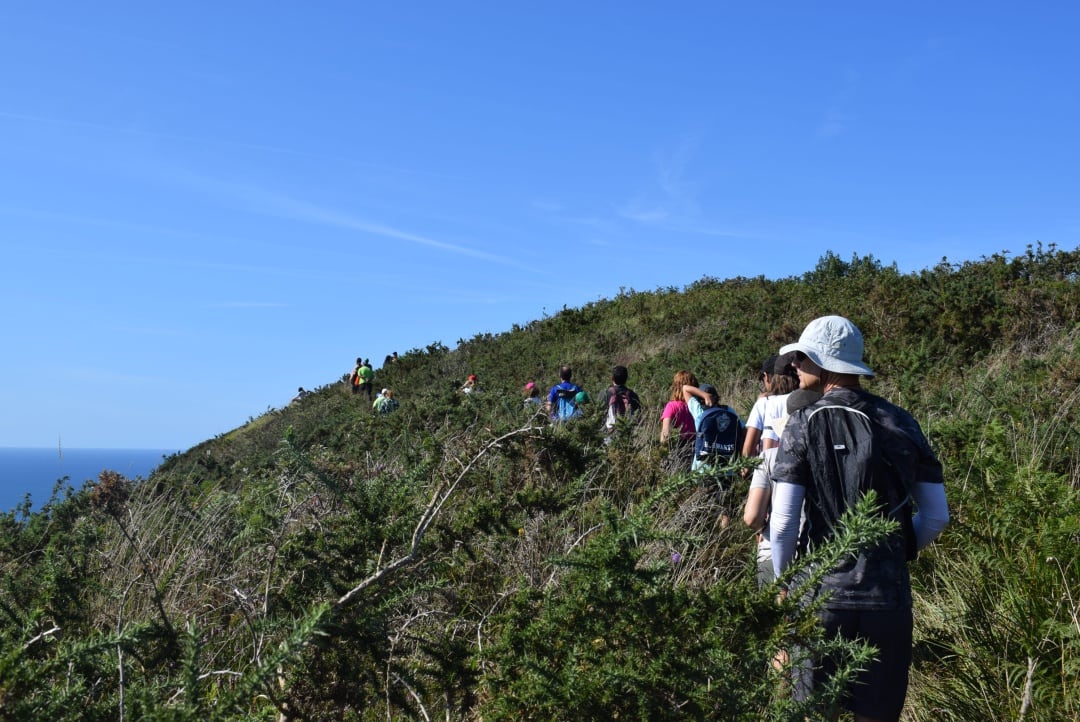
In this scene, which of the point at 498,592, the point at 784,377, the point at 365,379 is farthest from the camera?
the point at 365,379

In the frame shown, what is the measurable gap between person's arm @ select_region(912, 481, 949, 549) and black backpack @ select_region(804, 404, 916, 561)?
87 millimetres

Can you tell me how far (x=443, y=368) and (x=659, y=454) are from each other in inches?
783

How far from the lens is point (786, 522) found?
10.0 ft

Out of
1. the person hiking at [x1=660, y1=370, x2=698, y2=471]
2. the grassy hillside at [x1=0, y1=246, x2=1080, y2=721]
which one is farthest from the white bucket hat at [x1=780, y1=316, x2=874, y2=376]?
the person hiking at [x1=660, y1=370, x2=698, y2=471]

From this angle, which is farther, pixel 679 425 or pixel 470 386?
pixel 470 386

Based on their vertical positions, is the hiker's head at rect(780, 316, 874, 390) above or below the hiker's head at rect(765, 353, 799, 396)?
below

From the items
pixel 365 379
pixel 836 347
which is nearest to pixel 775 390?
pixel 836 347

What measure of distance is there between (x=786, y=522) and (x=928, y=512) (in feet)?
1.70

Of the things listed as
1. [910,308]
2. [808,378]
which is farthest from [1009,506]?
[910,308]

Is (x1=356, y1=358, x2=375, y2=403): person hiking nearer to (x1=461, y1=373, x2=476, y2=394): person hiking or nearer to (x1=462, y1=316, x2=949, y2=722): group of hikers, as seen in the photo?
(x1=461, y1=373, x2=476, y2=394): person hiking

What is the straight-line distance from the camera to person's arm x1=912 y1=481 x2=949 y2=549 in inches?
Answer: 121

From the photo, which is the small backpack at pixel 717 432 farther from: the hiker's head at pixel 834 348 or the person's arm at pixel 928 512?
the person's arm at pixel 928 512

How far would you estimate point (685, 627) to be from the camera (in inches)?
98.7

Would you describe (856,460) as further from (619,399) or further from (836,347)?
(619,399)
